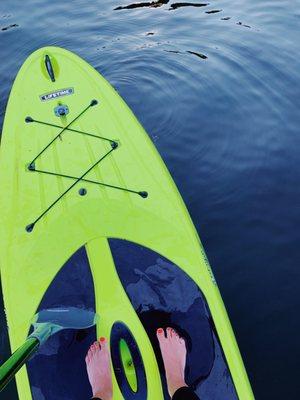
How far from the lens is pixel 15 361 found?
8.64 ft

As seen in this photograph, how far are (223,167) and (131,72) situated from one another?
283 centimetres

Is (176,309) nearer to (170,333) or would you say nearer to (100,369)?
(170,333)

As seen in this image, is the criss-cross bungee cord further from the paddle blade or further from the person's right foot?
the person's right foot

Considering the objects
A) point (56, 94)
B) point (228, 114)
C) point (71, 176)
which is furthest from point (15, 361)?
point (228, 114)

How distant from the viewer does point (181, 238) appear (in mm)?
4156

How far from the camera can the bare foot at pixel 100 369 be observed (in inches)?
135

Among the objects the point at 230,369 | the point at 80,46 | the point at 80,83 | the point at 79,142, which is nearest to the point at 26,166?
the point at 79,142

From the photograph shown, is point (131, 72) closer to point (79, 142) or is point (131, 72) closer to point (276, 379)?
point (79, 142)

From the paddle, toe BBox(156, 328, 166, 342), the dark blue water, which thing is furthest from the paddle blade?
the dark blue water

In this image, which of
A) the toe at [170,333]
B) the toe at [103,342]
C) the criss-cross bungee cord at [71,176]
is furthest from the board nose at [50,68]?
the toe at [170,333]

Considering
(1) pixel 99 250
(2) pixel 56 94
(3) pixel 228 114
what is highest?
(2) pixel 56 94

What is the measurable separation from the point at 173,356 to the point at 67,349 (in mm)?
923

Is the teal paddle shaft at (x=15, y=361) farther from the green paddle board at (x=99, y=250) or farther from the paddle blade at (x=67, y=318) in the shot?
the green paddle board at (x=99, y=250)

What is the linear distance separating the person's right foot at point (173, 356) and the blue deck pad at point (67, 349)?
62 centimetres
